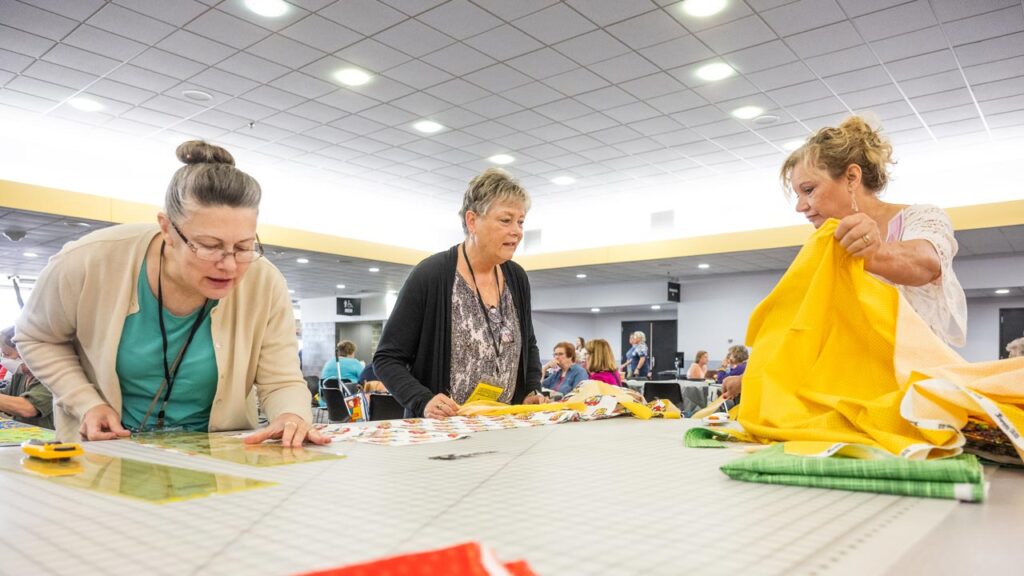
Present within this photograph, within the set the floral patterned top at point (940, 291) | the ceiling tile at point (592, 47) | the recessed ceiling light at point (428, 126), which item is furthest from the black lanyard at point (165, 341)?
the recessed ceiling light at point (428, 126)

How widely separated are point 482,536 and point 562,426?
102 centimetres

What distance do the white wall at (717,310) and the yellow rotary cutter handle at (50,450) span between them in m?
12.7

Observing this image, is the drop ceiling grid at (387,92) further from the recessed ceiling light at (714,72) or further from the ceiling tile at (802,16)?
the recessed ceiling light at (714,72)

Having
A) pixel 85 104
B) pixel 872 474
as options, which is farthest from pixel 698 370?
pixel 872 474

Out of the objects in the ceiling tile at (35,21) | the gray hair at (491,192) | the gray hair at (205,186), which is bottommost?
the gray hair at (205,186)

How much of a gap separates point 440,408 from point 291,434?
2.08 feet

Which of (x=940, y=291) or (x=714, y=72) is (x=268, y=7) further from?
(x=940, y=291)

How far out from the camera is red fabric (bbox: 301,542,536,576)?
464 mm

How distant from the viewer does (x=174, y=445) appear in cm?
126

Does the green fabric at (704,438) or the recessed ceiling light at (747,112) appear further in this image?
the recessed ceiling light at (747,112)

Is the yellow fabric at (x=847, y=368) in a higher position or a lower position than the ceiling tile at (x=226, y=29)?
lower

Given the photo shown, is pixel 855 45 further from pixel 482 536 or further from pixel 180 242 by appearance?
pixel 482 536

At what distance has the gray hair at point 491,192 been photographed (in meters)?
2.31

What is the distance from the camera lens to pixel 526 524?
664mm
